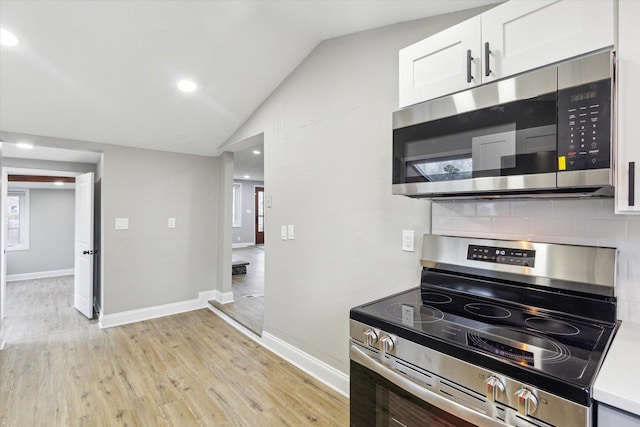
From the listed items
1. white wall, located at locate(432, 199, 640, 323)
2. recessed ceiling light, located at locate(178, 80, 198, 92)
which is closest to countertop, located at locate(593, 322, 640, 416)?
white wall, located at locate(432, 199, 640, 323)

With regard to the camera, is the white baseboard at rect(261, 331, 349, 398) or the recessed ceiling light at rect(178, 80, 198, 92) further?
the recessed ceiling light at rect(178, 80, 198, 92)

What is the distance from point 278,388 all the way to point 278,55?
2604mm

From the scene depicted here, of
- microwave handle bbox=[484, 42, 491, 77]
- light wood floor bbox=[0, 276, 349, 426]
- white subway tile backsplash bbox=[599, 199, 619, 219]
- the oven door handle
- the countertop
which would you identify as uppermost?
microwave handle bbox=[484, 42, 491, 77]

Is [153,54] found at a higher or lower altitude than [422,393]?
higher

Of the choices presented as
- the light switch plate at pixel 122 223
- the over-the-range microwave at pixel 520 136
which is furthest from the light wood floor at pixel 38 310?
the over-the-range microwave at pixel 520 136

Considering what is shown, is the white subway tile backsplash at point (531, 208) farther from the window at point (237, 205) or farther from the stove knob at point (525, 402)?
the window at point (237, 205)

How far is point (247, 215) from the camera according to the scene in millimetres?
10594

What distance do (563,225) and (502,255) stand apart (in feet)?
0.88

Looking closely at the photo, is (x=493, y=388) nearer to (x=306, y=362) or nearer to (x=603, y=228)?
(x=603, y=228)

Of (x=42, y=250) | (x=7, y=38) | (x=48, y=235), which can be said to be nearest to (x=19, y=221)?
(x=48, y=235)

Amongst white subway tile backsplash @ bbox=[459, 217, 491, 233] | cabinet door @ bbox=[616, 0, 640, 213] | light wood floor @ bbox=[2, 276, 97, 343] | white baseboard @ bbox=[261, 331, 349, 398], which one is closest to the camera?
cabinet door @ bbox=[616, 0, 640, 213]

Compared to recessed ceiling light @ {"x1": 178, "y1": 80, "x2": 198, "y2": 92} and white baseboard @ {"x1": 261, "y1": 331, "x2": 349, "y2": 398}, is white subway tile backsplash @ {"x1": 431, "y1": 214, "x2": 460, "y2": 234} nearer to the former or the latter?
white baseboard @ {"x1": 261, "y1": 331, "x2": 349, "y2": 398}

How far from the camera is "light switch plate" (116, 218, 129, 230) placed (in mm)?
3605

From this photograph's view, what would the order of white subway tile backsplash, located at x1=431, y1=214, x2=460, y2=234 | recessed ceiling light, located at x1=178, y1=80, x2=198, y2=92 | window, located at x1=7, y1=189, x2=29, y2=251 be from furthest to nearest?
window, located at x1=7, y1=189, x2=29, y2=251 → recessed ceiling light, located at x1=178, y1=80, x2=198, y2=92 → white subway tile backsplash, located at x1=431, y1=214, x2=460, y2=234
